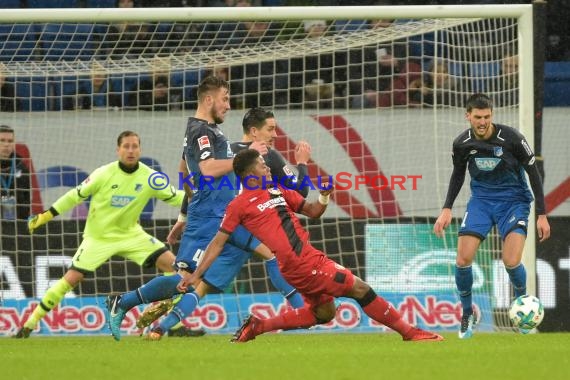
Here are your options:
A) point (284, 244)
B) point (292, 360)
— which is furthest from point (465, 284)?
point (292, 360)

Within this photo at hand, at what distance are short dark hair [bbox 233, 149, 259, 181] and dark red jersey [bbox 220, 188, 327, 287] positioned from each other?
0.57ft

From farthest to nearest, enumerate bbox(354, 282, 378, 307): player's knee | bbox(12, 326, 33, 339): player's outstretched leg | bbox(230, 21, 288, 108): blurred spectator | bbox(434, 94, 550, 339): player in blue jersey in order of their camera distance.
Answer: bbox(230, 21, 288, 108): blurred spectator, bbox(12, 326, 33, 339): player's outstretched leg, bbox(434, 94, 550, 339): player in blue jersey, bbox(354, 282, 378, 307): player's knee

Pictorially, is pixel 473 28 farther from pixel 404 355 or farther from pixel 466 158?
pixel 404 355

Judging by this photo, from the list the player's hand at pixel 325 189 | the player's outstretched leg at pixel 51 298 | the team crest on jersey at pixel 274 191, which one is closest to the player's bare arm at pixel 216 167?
the team crest on jersey at pixel 274 191

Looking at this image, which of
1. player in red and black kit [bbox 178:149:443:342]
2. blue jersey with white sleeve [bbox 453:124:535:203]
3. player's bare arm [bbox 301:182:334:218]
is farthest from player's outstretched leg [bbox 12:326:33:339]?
blue jersey with white sleeve [bbox 453:124:535:203]

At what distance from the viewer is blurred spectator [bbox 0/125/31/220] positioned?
1254 cm

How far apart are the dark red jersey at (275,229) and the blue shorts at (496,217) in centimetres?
192

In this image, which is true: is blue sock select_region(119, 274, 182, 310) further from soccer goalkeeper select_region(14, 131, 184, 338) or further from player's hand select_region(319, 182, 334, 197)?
player's hand select_region(319, 182, 334, 197)

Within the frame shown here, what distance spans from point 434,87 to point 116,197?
3546 mm

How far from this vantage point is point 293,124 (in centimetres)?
1304

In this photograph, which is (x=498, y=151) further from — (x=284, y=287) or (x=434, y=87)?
(x=434, y=87)

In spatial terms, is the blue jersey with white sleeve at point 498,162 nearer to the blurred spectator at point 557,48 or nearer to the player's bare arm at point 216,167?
the player's bare arm at point 216,167

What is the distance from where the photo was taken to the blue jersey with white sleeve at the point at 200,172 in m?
9.42

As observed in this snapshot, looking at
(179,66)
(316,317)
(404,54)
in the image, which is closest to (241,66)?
(179,66)
